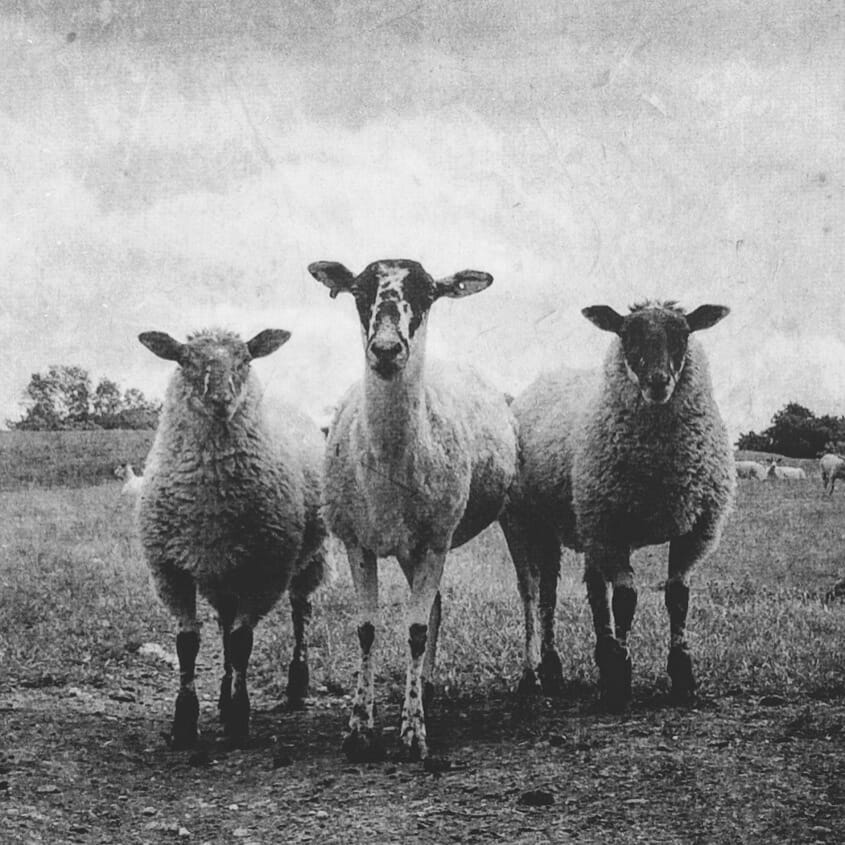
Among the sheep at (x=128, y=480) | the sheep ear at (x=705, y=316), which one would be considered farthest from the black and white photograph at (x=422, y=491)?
the sheep at (x=128, y=480)

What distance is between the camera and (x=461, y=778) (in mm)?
5805

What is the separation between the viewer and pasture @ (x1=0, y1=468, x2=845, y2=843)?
16.5 feet

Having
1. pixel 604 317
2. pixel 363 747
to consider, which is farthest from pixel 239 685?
pixel 604 317

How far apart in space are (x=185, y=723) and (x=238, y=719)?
37cm

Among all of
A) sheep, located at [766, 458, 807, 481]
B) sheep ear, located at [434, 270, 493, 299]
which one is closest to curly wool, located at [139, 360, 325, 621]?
sheep ear, located at [434, 270, 493, 299]

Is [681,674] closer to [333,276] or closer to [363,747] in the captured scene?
[363,747]

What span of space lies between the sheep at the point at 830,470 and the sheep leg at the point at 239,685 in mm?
11618

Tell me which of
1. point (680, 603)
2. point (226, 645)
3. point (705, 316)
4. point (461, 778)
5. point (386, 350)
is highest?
point (705, 316)

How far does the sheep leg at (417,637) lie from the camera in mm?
6375

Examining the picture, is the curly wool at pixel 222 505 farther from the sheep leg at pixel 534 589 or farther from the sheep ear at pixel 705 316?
the sheep ear at pixel 705 316

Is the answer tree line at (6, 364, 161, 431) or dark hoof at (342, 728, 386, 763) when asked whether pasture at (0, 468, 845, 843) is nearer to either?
dark hoof at (342, 728, 386, 763)

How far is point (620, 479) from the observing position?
763cm

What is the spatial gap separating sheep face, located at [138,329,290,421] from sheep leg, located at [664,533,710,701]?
349 cm

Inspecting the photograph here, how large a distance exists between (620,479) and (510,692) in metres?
1.98
